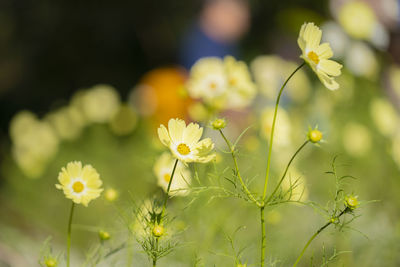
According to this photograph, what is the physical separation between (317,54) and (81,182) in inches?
7.7

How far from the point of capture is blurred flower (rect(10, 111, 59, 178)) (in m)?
1.26

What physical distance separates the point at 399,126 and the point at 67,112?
2.84 ft

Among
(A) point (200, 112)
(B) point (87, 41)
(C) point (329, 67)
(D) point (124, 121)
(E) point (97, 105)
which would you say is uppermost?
(B) point (87, 41)

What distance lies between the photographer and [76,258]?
86cm

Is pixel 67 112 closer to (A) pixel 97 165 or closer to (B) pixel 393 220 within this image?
(A) pixel 97 165

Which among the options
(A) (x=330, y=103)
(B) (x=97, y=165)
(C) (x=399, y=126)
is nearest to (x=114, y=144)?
(B) (x=97, y=165)

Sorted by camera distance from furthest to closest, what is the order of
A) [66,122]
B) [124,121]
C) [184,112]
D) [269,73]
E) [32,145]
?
[184,112]
[124,121]
[66,122]
[32,145]
[269,73]

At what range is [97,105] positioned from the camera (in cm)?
145

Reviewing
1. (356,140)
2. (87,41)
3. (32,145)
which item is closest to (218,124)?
(356,140)

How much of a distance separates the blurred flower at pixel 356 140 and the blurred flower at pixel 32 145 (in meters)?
0.74

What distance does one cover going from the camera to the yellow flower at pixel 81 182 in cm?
36

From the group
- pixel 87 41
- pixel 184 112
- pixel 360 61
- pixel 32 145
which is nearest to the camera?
pixel 360 61

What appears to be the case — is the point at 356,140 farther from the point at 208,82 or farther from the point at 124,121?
the point at 124,121

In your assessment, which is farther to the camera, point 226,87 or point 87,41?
point 87,41
